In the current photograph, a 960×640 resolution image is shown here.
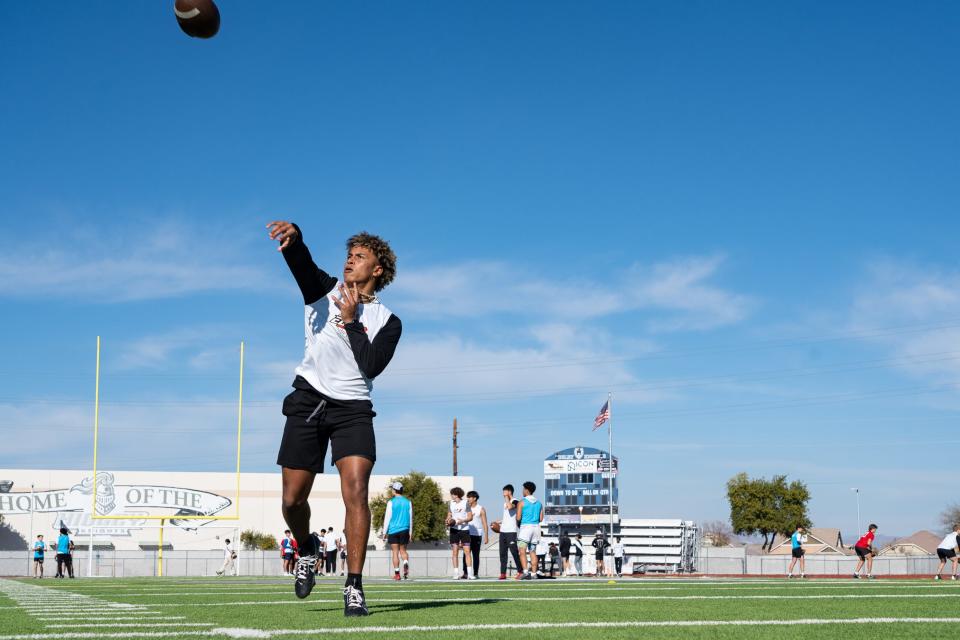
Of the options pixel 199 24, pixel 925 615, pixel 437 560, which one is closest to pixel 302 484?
pixel 925 615

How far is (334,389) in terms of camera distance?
17.5 ft

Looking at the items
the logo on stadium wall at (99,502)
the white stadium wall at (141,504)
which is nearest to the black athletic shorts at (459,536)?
the white stadium wall at (141,504)

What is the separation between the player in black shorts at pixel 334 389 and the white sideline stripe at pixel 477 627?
121cm

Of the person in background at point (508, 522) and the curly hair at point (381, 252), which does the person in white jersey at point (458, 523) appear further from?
the curly hair at point (381, 252)

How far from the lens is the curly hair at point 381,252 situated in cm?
575

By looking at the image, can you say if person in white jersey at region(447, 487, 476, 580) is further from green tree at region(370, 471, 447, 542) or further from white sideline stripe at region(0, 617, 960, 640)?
green tree at region(370, 471, 447, 542)

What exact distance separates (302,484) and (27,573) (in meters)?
34.0

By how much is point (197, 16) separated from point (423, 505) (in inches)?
2118

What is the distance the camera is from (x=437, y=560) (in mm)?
31219

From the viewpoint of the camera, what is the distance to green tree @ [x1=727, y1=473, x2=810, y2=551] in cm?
6631

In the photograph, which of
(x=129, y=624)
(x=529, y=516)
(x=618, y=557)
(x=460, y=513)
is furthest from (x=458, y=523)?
(x=618, y=557)

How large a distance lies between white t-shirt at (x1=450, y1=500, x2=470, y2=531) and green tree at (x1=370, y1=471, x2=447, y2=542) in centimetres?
4152

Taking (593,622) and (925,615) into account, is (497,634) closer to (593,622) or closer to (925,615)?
(593,622)

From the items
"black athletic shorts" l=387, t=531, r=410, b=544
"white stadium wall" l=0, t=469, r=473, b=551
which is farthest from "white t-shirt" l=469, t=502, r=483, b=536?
"white stadium wall" l=0, t=469, r=473, b=551
